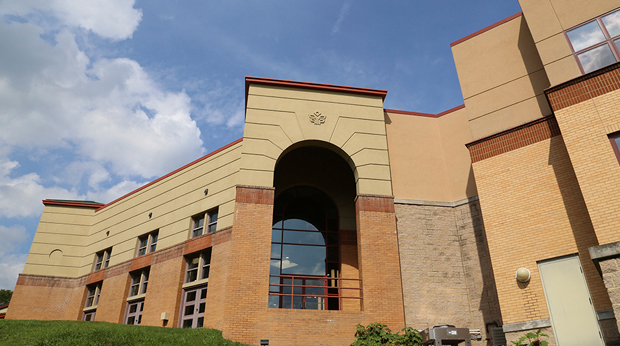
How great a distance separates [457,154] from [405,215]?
396 centimetres

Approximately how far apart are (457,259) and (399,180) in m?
4.07

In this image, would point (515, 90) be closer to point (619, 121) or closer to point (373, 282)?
point (619, 121)

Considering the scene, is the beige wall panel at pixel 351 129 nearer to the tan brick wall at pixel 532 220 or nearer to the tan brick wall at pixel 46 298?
the tan brick wall at pixel 532 220

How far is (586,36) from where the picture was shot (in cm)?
1399

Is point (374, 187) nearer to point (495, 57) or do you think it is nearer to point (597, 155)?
point (495, 57)

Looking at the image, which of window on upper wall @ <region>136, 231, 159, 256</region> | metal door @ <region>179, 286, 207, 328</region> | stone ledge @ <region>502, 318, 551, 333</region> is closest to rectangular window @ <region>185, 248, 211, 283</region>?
metal door @ <region>179, 286, 207, 328</region>

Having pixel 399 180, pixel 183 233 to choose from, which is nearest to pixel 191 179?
pixel 183 233

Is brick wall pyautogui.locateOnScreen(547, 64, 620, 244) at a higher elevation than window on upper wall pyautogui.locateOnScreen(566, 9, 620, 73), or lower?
lower

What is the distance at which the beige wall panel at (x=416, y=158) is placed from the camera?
18.7 metres

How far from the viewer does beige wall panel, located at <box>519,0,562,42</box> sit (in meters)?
14.8

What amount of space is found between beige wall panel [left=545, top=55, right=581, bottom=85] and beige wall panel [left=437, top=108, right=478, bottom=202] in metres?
5.08

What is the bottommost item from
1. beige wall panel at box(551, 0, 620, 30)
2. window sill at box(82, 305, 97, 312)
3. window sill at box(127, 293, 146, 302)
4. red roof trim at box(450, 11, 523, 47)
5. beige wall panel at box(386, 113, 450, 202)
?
window sill at box(82, 305, 97, 312)

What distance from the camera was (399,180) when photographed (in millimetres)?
18750

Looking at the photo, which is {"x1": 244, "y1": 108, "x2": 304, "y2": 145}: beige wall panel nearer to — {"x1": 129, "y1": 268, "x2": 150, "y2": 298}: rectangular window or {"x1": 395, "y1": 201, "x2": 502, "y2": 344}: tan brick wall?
{"x1": 395, "y1": 201, "x2": 502, "y2": 344}: tan brick wall
